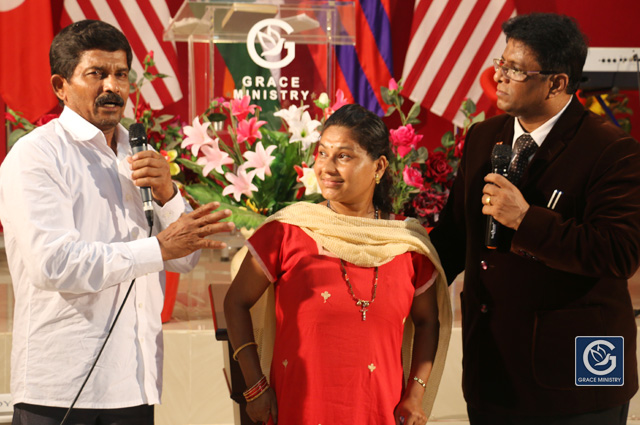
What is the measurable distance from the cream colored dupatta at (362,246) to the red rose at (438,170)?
2.77 feet

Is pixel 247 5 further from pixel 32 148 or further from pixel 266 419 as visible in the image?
pixel 266 419

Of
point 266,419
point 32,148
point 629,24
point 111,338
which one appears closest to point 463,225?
point 266,419

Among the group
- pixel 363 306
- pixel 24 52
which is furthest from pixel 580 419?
pixel 24 52

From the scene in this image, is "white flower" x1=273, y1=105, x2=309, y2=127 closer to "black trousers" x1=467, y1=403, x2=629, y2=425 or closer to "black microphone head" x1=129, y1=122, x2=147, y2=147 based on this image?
"black microphone head" x1=129, y1=122, x2=147, y2=147

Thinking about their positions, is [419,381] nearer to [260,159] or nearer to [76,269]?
[260,159]

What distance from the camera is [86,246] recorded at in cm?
183

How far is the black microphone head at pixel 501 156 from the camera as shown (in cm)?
197

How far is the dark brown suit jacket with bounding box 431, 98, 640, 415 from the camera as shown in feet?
6.37

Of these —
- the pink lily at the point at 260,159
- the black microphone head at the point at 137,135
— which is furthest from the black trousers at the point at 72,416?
the pink lily at the point at 260,159

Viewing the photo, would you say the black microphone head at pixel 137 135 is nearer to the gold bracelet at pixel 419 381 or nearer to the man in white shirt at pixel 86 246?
the man in white shirt at pixel 86 246

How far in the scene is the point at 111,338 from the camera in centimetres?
195

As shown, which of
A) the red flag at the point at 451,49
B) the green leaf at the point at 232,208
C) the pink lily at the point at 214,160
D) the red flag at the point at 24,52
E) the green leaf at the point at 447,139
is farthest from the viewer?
the red flag at the point at 451,49
